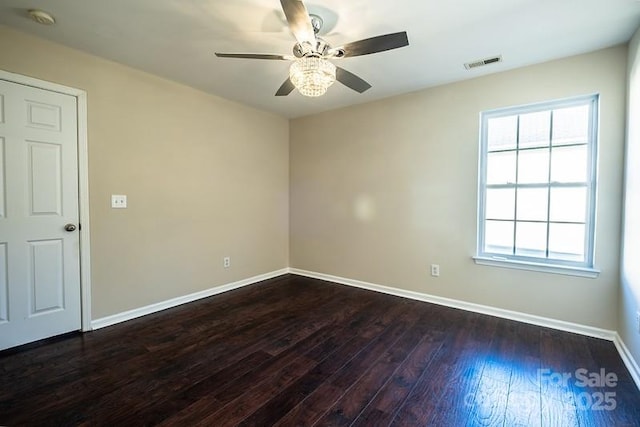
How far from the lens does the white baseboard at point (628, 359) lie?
1.97m

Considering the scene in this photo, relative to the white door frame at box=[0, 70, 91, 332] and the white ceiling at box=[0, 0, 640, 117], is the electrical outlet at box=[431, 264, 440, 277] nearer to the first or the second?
the white ceiling at box=[0, 0, 640, 117]

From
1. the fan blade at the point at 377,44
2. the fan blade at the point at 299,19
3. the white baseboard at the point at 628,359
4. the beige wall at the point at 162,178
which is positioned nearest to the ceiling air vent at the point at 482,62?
the fan blade at the point at 377,44

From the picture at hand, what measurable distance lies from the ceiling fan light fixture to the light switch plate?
6.92ft

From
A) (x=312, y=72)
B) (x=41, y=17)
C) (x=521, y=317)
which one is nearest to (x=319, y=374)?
(x=312, y=72)

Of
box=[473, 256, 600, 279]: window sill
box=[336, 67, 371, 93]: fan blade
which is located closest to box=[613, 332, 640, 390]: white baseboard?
box=[473, 256, 600, 279]: window sill

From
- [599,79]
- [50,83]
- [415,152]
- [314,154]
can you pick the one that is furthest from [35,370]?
[599,79]

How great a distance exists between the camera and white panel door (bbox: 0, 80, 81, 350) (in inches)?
91.1

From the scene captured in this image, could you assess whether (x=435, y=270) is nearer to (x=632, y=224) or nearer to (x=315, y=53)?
(x=632, y=224)

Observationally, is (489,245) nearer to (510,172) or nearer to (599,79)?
(510,172)

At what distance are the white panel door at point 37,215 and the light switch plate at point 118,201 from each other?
281 mm

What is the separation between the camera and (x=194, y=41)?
2.42 meters

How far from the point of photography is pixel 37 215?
246 cm

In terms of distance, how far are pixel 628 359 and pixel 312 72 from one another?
3063 mm

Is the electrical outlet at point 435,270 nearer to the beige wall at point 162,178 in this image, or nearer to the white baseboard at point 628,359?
the white baseboard at point 628,359
